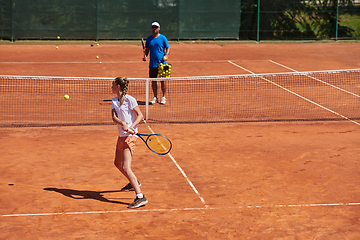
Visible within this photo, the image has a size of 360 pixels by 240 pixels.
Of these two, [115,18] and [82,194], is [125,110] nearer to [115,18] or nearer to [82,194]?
[82,194]

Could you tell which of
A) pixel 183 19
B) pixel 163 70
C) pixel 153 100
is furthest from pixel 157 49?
pixel 183 19

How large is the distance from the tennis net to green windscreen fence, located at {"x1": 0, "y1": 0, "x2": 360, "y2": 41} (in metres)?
9.44

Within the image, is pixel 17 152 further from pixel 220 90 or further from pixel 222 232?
pixel 220 90

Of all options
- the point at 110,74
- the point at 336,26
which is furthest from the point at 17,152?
the point at 336,26

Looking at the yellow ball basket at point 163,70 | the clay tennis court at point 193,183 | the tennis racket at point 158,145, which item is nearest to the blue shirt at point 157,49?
the yellow ball basket at point 163,70

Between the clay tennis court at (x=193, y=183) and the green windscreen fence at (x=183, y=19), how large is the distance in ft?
50.0

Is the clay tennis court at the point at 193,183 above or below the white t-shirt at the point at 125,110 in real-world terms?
below

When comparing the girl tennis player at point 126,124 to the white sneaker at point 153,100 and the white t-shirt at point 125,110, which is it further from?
the white sneaker at point 153,100

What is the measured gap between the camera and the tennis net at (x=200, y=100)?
1220cm

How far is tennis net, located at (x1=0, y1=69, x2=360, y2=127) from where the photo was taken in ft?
40.0

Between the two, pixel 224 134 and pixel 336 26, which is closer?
pixel 224 134

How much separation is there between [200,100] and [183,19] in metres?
13.0

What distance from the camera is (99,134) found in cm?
1064

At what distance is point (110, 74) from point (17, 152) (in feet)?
29.6
